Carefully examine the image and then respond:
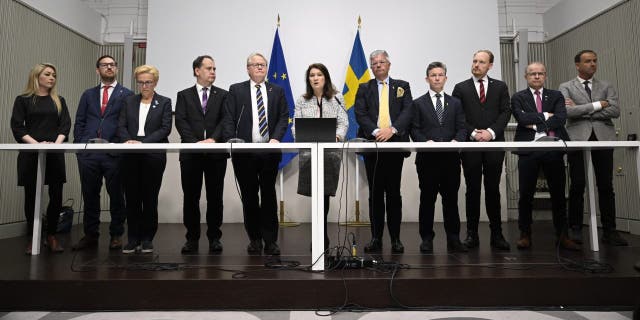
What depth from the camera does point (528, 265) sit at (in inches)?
86.3

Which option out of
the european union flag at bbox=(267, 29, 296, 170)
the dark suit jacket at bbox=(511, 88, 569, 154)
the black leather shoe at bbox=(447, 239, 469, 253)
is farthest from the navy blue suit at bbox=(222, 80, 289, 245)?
the european union flag at bbox=(267, 29, 296, 170)

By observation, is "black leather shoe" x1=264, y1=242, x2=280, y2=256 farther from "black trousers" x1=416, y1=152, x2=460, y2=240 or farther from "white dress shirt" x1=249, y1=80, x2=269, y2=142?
"black trousers" x1=416, y1=152, x2=460, y2=240

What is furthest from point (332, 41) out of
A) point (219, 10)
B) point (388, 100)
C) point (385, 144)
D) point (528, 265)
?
point (528, 265)

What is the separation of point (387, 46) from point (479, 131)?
244 centimetres

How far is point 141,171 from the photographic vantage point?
2.72 metres

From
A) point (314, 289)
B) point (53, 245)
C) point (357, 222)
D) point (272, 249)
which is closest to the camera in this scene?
point (314, 289)

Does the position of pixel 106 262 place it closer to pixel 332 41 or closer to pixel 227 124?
pixel 227 124

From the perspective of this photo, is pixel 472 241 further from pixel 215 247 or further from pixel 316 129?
→ pixel 215 247

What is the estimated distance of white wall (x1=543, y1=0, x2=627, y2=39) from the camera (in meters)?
4.38

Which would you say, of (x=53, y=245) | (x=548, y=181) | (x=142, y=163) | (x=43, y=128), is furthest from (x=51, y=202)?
(x=548, y=181)

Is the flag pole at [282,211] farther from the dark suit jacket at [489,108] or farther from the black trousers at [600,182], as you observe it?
Result: the black trousers at [600,182]

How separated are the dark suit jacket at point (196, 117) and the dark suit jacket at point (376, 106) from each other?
3.06ft

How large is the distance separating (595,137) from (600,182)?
1.16ft

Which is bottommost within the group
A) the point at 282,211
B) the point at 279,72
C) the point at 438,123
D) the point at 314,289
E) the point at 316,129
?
the point at 314,289
